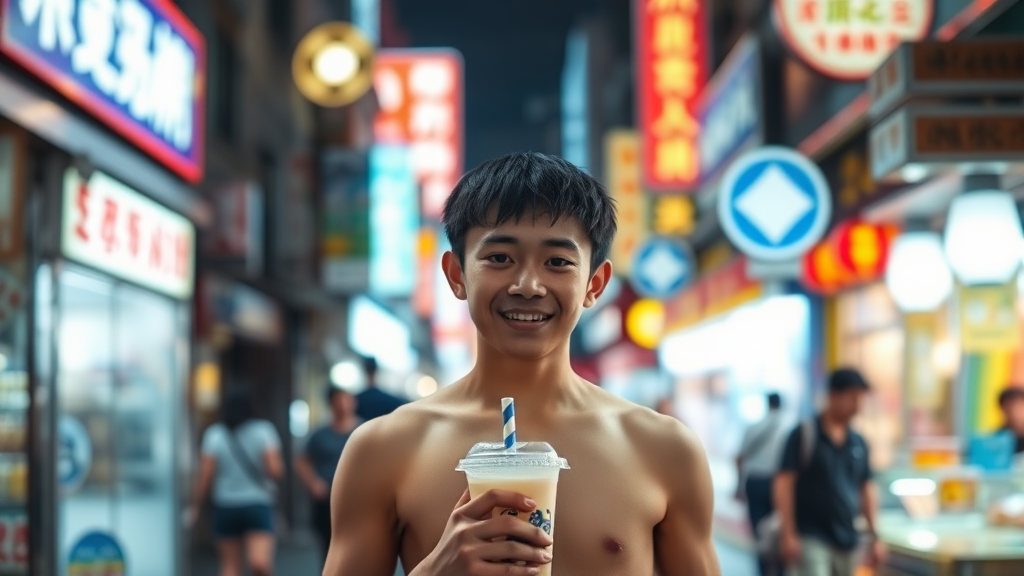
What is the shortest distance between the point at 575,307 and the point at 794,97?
44.3 feet

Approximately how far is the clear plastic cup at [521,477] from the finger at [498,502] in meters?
0.02

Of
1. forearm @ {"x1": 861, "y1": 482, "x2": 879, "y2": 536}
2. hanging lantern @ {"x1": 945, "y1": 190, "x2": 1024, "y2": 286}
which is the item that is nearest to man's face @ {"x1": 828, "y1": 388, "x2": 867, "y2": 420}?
forearm @ {"x1": 861, "y1": 482, "x2": 879, "y2": 536}

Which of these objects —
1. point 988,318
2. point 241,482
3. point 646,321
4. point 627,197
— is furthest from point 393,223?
point 988,318

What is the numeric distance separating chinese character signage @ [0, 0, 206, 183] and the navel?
5.05 metres

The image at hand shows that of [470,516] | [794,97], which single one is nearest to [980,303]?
[470,516]

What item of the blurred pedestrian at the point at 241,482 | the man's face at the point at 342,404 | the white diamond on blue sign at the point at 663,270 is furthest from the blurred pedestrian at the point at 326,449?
the white diamond on blue sign at the point at 663,270

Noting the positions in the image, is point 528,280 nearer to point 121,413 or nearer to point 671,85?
point 121,413

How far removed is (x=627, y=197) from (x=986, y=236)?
20.5 metres

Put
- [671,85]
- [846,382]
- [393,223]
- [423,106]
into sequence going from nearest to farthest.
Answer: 1. [846,382]
2. [671,85]
3. [393,223]
4. [423,106]

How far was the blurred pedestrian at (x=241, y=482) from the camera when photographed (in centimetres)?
969

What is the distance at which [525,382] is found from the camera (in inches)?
102

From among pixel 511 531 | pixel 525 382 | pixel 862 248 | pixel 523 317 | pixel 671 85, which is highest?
pixel 671 85

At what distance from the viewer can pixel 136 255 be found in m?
9.45

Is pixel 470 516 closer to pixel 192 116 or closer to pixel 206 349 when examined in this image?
pixel 192 116
